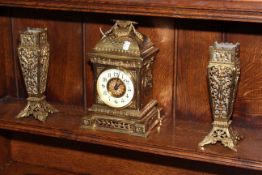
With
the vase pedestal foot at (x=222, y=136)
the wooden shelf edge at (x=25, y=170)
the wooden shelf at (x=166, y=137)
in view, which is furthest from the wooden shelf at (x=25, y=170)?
the vase pedestal foot at (x=222, y=136)

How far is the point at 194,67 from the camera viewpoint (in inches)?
39.2

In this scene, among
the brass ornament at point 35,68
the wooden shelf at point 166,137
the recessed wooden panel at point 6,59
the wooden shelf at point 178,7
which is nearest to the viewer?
→ the wooden shelf at point 178,7

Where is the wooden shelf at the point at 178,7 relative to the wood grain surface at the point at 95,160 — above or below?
above

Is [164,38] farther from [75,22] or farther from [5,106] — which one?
[5,106]

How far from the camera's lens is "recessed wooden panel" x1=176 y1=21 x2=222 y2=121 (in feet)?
3.19

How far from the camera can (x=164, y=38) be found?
3.29ft

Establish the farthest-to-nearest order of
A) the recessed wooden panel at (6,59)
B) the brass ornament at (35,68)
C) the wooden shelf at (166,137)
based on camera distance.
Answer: the recessed wooden panel at (6,59) < the brass ornament at (35,68) < the wooden shelf at (166,137)

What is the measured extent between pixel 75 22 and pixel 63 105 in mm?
190

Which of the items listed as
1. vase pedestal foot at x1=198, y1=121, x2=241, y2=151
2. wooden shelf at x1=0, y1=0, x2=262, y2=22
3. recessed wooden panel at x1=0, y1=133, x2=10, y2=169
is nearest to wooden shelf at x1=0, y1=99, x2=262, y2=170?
vase pedestal foot at x1=198, y1=121, x2=241, y2=151

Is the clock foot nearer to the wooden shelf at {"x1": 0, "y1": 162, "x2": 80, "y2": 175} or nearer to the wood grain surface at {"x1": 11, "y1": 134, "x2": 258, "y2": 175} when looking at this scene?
the wood grain surface at {"x1": 11, "y1": 134, "x2": 258, "y2": 175}

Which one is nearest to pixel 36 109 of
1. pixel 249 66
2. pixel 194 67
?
pixel 194 67

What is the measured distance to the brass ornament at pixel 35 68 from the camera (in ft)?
3.27

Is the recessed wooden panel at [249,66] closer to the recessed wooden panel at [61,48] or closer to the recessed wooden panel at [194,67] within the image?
the recessed wooden panel at [194,67]

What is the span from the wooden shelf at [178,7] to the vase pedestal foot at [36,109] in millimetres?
211
